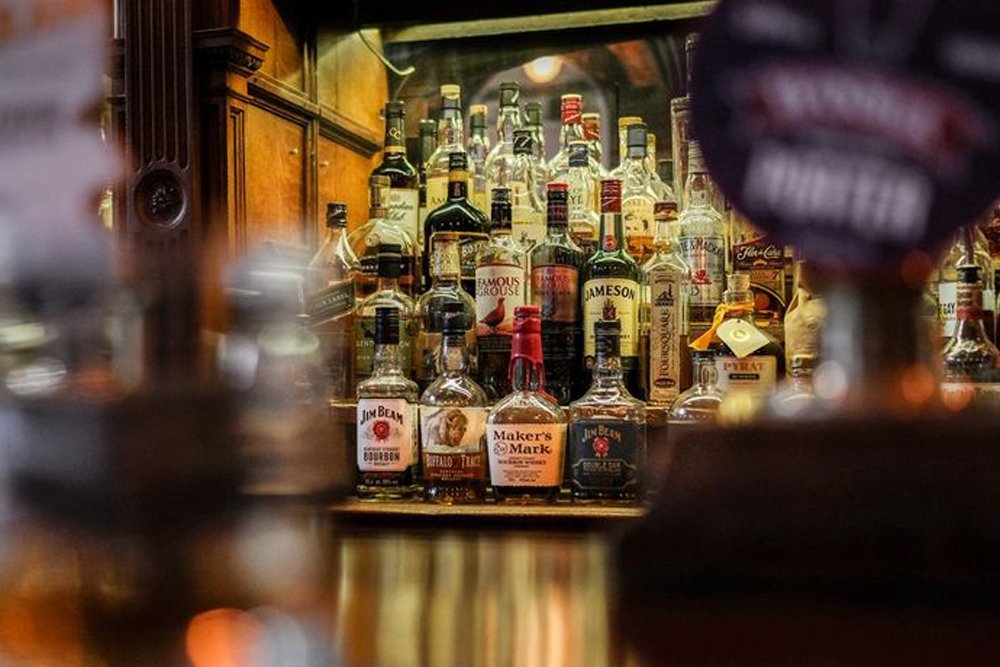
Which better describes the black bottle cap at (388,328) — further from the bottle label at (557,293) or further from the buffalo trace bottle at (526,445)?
the bottle label at (557,293)

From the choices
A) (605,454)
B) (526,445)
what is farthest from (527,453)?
(605,454)

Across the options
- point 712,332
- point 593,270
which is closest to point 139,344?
point 712,332

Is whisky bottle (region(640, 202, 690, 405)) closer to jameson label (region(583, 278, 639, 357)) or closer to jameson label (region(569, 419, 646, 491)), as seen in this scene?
jameson label (region(583, 278, 639, 357))

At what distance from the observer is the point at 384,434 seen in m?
1.77

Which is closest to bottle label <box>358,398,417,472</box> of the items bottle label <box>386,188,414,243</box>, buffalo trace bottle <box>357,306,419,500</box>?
buffalo trace bottle <box>357,306,419,500</box>

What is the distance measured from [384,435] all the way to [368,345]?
0.87ft

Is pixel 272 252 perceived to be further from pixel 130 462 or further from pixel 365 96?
pixel 365 96

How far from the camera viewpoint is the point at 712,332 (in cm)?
165

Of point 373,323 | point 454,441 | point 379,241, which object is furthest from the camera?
point 379,241

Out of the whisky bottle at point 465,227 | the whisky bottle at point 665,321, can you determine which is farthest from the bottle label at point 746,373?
the whisky bottle at point 465,227

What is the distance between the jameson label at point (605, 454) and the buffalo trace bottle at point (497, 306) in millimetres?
272

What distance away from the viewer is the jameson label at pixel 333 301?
1.96 metres

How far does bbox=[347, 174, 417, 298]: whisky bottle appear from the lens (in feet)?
6.85

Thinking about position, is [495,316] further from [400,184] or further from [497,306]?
[400,184]
